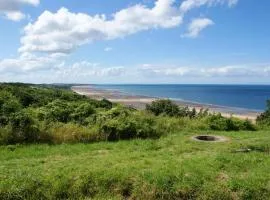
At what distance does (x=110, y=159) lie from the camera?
9305mm

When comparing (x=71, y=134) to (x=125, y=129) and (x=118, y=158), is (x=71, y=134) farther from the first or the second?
(x=118, y=158)

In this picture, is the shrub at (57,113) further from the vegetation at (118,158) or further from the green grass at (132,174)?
the green grass at (132,174)

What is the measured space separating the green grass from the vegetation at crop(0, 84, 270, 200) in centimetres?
2

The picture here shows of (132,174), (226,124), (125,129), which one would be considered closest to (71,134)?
(125,129)

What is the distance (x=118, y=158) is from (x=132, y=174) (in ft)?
4.89

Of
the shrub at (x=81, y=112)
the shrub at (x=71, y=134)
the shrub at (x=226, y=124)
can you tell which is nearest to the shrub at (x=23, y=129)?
the shrub at (x=71, y=134)

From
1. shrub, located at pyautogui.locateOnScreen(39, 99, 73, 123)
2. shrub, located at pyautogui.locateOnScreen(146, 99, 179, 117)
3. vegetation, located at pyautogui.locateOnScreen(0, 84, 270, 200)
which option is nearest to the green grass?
vegetation, located at pyautogui.locateOnScreen(0, 84, 270, 200)

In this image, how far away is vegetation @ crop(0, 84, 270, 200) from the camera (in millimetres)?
7453

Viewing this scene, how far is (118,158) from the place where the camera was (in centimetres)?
941

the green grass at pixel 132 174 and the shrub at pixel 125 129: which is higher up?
the shrub at pixel 125 129

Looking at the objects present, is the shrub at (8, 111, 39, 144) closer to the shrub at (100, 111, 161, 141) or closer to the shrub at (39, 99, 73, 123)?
the shrub at (39, 99, 73, 123)

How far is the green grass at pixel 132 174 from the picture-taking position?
24.2 feet

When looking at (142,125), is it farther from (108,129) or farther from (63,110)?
(63,110)

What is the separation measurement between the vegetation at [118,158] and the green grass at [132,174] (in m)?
0.02
